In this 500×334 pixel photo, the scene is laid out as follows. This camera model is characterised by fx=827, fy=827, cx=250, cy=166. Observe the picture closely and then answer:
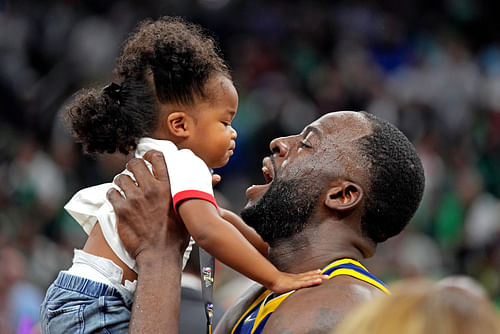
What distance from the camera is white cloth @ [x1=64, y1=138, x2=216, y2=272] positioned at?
2883 mm

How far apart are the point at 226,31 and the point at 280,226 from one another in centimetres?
825

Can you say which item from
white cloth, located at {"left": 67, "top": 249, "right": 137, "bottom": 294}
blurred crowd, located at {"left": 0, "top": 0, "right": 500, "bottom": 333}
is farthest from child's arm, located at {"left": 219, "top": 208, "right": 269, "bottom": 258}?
blurred crowd, located at {"left": 0, "top": 0, "right": 500, "bottom": 333}

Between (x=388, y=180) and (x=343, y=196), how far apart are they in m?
0.17

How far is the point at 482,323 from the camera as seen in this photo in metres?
1.48

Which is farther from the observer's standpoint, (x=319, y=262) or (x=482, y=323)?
(x=319, y=262)

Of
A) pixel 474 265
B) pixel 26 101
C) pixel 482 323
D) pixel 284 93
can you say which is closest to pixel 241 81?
pixel 284 93

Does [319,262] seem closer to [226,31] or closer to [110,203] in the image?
[110,203]

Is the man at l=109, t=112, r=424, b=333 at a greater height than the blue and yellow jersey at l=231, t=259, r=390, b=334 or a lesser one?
greater

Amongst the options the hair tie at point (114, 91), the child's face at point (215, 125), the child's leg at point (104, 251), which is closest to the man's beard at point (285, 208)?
the child's face at point (215, 125)

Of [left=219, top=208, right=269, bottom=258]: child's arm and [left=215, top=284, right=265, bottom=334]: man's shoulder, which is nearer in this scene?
[left=215, top=284, right=265, bottom=334]: man's shoulder

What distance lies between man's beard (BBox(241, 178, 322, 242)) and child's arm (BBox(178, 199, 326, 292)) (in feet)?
0.91

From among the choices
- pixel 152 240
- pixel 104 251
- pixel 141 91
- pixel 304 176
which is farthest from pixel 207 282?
pixel 141 91

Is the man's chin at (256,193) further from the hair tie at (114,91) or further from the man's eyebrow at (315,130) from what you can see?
the hair tie at (114,91)

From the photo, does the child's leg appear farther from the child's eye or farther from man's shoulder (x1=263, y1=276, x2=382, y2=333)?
the child's eye
